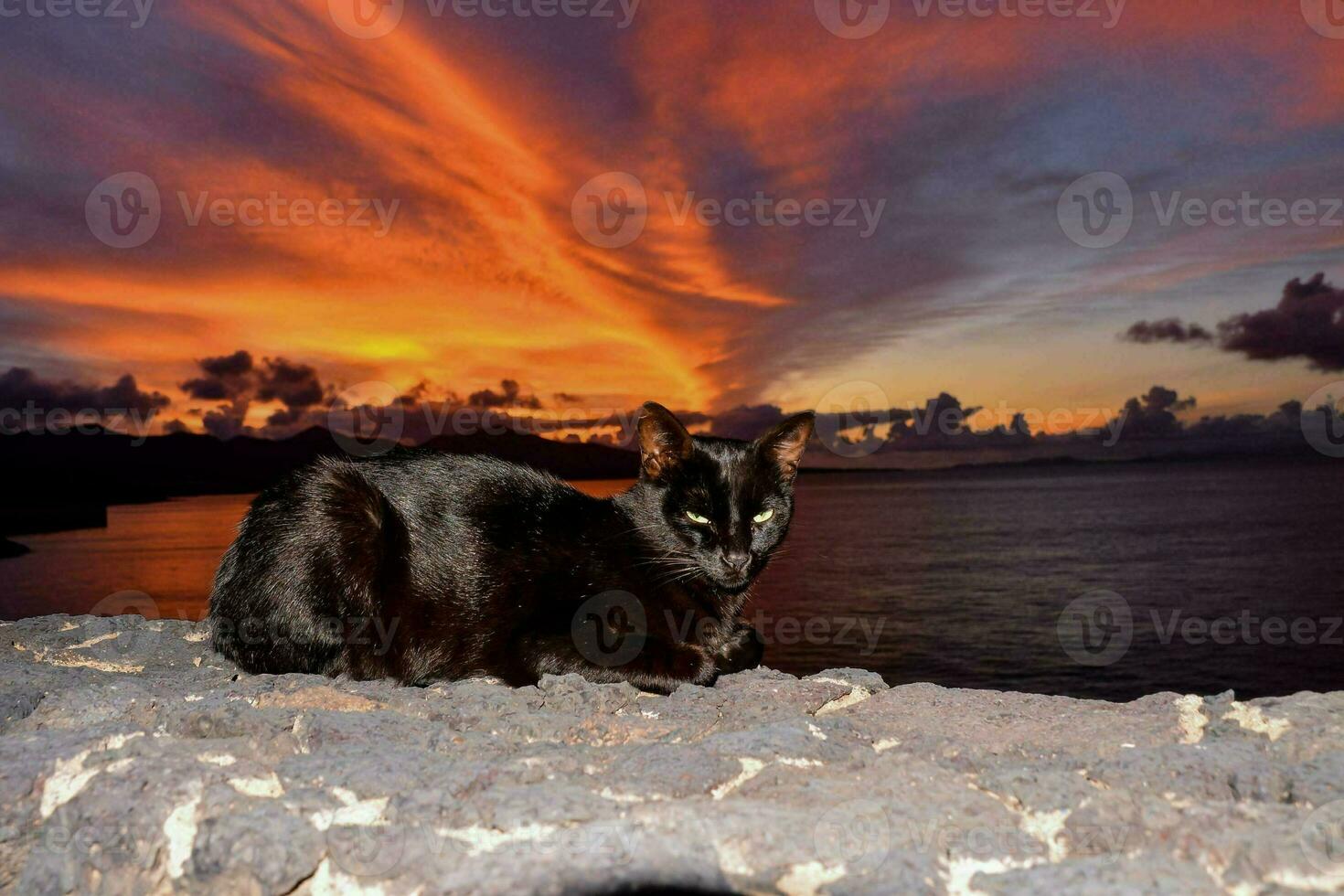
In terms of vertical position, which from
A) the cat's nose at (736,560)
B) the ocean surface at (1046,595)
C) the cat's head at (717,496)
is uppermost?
the cat's head at (717,496)

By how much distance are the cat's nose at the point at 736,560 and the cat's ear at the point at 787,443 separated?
649mm

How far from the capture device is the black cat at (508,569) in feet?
14.4

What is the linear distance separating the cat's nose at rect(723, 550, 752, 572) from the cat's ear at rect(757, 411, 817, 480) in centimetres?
A: 65

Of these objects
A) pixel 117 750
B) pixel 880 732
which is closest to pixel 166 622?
pixel 117 750

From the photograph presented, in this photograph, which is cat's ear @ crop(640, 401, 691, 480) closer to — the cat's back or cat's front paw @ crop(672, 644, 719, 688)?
the cat's back

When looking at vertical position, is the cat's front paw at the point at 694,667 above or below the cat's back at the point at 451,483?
below

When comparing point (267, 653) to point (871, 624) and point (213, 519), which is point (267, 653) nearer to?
point (871, 624)

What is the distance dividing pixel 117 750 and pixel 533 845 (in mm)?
1697

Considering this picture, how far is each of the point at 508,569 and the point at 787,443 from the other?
5.88ft

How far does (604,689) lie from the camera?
4.10m

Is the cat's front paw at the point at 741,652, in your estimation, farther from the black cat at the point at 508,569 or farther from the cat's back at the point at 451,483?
the cat's back at the point at 451,483

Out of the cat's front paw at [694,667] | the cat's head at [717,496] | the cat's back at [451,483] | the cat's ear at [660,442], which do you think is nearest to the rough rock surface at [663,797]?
the cat's front paw at [694,667]

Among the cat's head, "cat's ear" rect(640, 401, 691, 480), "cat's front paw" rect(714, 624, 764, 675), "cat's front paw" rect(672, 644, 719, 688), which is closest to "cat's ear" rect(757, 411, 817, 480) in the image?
the cat's head

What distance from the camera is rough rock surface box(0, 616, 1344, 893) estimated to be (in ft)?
7.16
